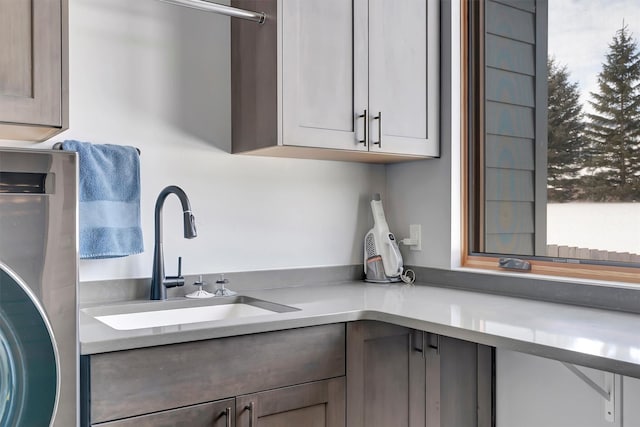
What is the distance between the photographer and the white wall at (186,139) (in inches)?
77.2

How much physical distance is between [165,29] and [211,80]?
248 mm

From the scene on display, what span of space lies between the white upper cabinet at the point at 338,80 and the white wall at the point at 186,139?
0.35 feet

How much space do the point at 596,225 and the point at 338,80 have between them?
106 centimetres

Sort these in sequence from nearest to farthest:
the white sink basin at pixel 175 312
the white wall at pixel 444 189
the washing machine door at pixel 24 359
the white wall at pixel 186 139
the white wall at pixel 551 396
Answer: the washing machine door at pixel 24 359
the white wall at pixel 551 396
the white sink basin at pixel 175 312
the white wall at pixel 186 139
the white wall at pixel 444 189

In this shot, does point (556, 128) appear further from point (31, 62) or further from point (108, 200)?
point (31, 62)

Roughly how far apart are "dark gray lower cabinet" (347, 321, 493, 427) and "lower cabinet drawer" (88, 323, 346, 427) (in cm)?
8

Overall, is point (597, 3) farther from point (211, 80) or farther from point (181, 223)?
point (181, 223)

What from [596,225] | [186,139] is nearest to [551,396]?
[596,225]

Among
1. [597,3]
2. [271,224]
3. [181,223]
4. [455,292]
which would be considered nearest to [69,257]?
[181,223]

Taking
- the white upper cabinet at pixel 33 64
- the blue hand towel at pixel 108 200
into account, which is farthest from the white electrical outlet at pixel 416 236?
the white upper cabinet at pixel 33 64

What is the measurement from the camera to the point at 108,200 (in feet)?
6.15

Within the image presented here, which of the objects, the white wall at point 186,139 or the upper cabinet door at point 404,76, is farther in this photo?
the upper cabinet door at point 404,76

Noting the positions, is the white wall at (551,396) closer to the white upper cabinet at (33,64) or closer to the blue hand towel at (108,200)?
the blue hand towel at (108,200)

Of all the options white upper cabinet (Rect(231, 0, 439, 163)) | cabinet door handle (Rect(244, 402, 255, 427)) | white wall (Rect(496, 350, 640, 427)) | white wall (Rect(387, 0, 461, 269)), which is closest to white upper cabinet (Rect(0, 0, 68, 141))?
white upper cabinet (Rect(231, 0, 439, 163))
